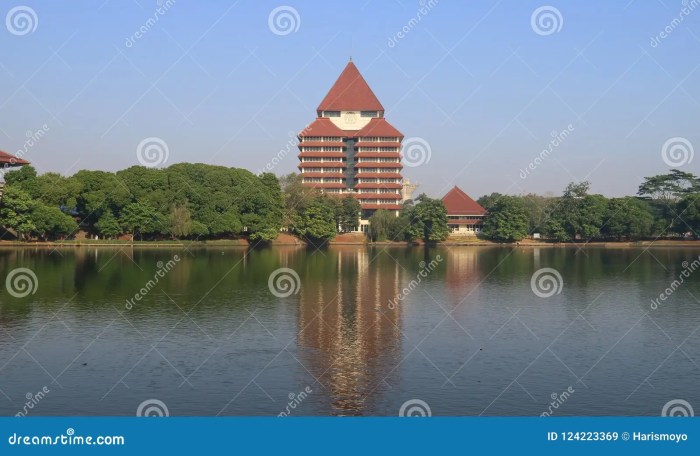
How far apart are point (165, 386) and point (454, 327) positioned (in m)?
8.81

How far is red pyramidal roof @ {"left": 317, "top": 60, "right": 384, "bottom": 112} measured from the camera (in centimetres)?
8862

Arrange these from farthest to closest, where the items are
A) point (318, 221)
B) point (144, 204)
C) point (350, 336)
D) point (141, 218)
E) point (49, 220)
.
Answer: point (318, 221), point (144, 204), point (141, 218), point (49, 220), point (350, 336)

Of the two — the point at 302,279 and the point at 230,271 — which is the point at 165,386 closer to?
the point at 302,279

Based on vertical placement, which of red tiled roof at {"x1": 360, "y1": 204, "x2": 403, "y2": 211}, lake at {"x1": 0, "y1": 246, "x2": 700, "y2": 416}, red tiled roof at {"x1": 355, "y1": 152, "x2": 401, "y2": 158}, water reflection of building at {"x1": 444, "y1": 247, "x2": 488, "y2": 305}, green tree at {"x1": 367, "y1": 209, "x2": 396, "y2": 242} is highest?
red tiled roof at {"x1": 355, "y1": 152, "x2": 401, "y2": 158}

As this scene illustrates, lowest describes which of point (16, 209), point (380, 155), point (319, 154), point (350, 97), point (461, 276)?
point (461, 276)

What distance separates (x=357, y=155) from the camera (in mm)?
84062

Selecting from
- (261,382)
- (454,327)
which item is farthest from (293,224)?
(261,382)

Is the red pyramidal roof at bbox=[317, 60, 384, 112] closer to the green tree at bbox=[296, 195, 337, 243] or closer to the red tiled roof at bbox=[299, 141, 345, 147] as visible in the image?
the red tiled roof at bbox=[299, 141, 345, 147]

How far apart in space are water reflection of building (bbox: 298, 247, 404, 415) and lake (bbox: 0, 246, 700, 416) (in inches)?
2.6

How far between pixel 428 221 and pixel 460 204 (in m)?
13.9

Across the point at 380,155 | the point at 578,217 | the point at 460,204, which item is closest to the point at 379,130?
the point at 380,155

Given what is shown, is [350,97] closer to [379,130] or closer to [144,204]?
[379,130]

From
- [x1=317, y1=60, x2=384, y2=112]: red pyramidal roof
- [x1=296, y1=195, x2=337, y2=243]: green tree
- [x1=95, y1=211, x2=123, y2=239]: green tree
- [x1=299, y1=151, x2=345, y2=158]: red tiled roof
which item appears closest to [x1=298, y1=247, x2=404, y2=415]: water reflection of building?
[x1=95, y1=211, x2=123, y2=239]: green tree

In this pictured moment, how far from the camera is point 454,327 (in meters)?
19.7
